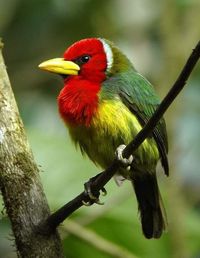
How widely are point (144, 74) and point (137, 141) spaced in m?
3.28

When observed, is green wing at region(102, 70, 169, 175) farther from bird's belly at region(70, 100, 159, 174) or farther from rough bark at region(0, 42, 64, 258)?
rough bark at region(0, 42, 64, 258)

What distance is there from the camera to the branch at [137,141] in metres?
2.14

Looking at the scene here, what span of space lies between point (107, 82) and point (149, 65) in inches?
82.7

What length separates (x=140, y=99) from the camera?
11.8 feet

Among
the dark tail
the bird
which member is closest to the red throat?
the bird

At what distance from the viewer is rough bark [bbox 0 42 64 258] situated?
103 inches

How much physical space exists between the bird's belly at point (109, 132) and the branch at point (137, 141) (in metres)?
0.54

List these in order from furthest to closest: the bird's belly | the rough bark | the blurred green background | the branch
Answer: the blurred green background
the bird's belly
the rough bark
the branch

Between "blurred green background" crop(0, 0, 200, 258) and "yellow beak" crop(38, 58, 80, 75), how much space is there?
0.69m

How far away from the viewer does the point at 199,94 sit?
542cm

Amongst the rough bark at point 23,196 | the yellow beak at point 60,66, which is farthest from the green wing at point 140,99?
the rough bark at point 23,196

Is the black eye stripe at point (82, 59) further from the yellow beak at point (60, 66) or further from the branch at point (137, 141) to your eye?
the branch at point (137, 141)

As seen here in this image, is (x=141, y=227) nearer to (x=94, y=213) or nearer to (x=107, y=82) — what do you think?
(x=94, y=213)

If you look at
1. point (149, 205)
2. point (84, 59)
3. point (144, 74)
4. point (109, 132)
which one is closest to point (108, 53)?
point (84, 59)
